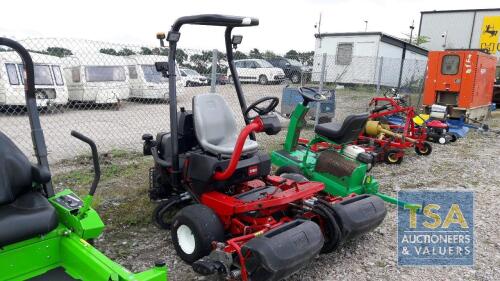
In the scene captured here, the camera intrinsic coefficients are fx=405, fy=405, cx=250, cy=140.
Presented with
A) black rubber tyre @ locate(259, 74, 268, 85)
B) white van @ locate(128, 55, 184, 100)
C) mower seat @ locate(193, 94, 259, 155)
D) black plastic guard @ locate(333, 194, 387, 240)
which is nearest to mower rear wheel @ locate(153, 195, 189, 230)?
mower seat @ locate(193, 94, 259, 155)

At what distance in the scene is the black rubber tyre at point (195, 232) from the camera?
3139mm

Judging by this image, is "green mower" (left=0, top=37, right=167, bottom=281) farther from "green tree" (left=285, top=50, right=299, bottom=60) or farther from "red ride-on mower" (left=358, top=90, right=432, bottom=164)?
"green tree" (left=285, top=50, right=299, bottom=60)

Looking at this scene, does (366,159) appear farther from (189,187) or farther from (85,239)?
(85,239)

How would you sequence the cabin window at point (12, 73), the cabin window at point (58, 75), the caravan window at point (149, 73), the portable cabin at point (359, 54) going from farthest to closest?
the portable cabin at point (359, 54) → the caravan window at point (149, 73) → the cabin window at point (58, 75) → the cabin window at point (12, 73)

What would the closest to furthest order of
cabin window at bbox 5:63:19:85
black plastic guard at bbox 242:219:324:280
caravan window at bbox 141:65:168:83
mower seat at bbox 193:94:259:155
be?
black plastic guard at bbox 242:219:324:280, mower seat at bbox 193:94:259:155, cabin window at bbox 5:63:19:85, caravan window at bbox 141:65:168:83

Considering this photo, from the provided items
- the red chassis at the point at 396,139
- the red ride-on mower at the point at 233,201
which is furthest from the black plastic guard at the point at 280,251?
the red chassis at the point at 396,139

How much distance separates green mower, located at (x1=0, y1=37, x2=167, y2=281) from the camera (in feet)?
7.64

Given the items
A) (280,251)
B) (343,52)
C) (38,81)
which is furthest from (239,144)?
(343,52)

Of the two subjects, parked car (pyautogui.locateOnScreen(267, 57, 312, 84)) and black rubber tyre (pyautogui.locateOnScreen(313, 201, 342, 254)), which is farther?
parked car (pyautogui.locateOnScreen(267, 57, 312, 84))

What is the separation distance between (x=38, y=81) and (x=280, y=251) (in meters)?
11.4

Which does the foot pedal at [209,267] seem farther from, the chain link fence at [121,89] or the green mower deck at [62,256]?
the chain link fence at [121,89]

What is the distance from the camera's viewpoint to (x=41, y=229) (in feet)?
7.97

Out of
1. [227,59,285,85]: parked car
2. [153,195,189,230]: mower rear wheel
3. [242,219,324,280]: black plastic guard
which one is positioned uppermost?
[227,59,285,85]: parked car

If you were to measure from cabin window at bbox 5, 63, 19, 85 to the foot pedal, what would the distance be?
9298 millimetres
